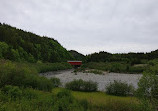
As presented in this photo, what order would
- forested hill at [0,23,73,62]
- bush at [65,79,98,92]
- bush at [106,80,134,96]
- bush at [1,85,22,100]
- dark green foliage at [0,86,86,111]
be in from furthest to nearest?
forested hill at [0,23,73,62]
bush at [65,79,98,92]
bush at [106,80,134,96]
bush at [1,85,22,100]
dark green foliage at [0,86,86,111]

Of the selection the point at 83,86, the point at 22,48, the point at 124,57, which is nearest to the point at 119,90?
the point at 83,86

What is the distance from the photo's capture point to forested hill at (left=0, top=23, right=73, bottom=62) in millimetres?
40066

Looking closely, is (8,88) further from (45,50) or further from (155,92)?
(45,50)

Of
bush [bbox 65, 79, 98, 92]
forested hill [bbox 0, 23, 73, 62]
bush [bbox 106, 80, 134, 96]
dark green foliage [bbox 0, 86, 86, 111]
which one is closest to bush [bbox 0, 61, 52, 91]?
dark green foliage [bbox 0, 86, 86, 111]

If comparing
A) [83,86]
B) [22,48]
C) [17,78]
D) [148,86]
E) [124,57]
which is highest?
[22,48]

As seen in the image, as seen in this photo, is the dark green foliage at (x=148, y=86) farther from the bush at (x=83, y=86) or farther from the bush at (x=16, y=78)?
the bush at (x=16, y=78)

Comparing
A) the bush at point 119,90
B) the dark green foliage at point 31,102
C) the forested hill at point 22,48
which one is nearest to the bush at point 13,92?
the dark green foliage at point 31,102

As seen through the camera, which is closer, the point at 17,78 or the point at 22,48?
the point at 17,78

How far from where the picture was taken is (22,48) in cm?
5106

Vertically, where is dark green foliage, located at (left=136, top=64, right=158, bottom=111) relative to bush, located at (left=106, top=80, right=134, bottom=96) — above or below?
above

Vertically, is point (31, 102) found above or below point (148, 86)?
below

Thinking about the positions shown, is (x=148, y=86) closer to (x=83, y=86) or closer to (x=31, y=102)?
(x=31, y=102)

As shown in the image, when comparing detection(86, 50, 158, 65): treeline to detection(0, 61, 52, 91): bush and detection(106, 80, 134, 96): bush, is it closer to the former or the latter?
detection(106, 80, 134, 96): bush

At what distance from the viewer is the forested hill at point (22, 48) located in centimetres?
4007
